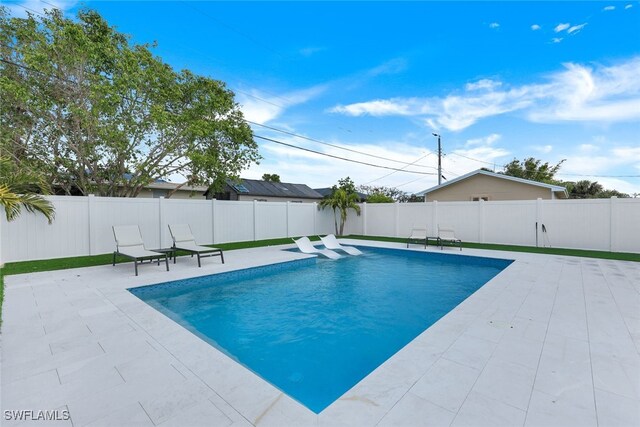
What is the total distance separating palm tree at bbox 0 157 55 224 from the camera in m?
7.49

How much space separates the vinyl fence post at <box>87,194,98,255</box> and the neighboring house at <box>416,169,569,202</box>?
17167mm

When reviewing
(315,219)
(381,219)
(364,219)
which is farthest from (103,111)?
(381,219)

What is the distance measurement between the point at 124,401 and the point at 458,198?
19045 mm

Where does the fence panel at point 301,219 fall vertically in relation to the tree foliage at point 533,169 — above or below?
below

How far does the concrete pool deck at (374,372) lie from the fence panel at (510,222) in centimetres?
780

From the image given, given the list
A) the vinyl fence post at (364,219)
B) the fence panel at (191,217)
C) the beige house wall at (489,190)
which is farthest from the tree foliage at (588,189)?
the fence panel at (191,217)

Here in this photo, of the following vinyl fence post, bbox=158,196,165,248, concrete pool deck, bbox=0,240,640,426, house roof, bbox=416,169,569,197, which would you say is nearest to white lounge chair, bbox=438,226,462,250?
house roof, bbox=416,169,569,197

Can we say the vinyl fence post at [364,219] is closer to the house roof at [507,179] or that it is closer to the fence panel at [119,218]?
the house roof at [507,179]

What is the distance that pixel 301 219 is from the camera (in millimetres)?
16406

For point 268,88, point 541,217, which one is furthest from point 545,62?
point 268,88

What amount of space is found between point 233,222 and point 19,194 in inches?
272

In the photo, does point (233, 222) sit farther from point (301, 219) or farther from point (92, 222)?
point (92, 222)

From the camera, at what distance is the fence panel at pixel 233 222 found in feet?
42.5

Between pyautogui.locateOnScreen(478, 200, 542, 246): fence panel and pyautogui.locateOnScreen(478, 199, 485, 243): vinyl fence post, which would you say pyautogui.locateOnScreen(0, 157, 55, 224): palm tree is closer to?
pyautogui.locateOnScreen(478, 199, 485, 243): vinyl fence post
